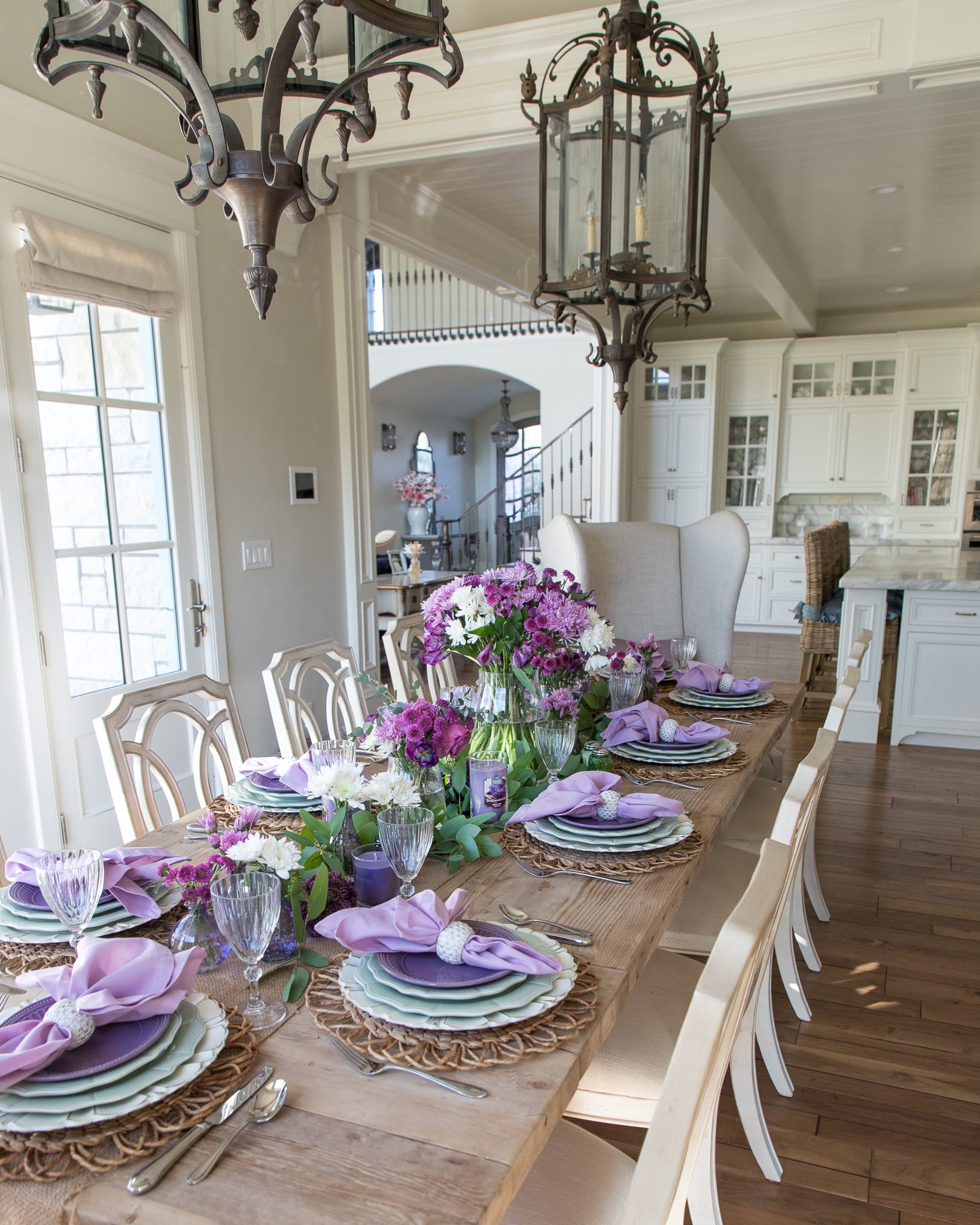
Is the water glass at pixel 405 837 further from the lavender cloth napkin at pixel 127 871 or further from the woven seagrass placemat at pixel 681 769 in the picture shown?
the woven seagrass placemat at pixel 681 769

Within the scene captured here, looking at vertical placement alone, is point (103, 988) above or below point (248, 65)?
below

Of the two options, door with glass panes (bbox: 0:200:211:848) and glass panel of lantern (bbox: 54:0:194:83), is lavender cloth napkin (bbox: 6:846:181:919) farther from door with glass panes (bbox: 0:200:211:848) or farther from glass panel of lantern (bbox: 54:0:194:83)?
door with glass panes (bbox: 0:200:211:848)

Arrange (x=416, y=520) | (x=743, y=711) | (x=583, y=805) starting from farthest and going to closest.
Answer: (x=416, y=520), (x=743, y=711), (x=583, y=805)

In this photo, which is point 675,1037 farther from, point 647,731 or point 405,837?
point 647,731

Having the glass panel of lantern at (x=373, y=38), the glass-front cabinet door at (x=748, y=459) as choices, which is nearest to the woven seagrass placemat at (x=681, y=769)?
the glass panel of lantern at (x=373, y=38)

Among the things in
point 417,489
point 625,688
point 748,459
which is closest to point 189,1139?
point 625,688

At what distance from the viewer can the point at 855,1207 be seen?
1551 millimetres

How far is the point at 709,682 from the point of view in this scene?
256cm

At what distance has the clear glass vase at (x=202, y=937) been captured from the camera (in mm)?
1062

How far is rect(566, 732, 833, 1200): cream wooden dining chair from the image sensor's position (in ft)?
4.16

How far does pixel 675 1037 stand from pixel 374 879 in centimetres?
59

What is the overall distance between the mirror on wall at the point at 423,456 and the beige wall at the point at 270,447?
748 cm

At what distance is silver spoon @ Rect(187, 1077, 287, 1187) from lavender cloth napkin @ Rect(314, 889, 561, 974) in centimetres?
21

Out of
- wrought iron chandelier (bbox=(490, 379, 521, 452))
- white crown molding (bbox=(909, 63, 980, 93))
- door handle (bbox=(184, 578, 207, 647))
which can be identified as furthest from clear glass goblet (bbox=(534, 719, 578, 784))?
wrought iron chandelier (bbox=(490, 379, 521, 452))
